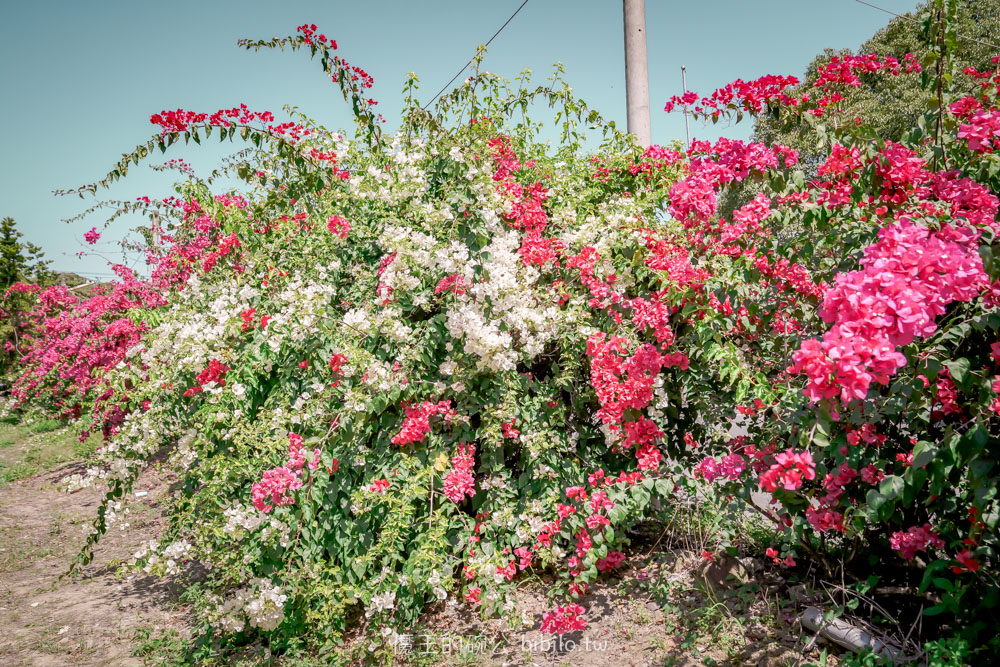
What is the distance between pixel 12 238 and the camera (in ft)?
64.4

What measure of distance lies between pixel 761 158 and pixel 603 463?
1.85 meters

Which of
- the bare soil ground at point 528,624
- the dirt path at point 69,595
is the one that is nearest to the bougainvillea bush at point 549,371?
the bare soil ground at point 528,624

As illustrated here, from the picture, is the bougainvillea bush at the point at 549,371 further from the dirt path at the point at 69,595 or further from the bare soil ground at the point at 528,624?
the dirt path at the point at 69,595

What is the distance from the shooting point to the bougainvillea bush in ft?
7.51

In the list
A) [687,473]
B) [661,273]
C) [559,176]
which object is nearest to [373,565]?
[687,473]

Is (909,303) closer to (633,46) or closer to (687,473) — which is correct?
(687,473)

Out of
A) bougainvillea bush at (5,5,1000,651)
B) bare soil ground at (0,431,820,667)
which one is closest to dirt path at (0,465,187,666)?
bare soil ground at (0,431,820,667)

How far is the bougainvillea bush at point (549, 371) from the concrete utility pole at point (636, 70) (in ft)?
2.00

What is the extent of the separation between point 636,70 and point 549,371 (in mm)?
2576

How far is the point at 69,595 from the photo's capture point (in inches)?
174

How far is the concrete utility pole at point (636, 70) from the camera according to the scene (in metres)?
4.50

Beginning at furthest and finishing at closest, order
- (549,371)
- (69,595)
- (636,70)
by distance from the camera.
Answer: (636,70) < (69,595) < (549,371)

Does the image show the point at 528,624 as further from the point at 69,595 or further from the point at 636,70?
the point at 636,70

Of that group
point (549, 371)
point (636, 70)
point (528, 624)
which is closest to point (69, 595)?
point (528, 624)
